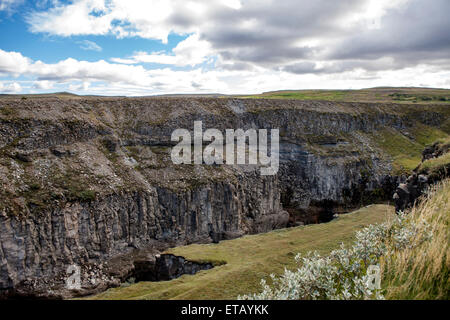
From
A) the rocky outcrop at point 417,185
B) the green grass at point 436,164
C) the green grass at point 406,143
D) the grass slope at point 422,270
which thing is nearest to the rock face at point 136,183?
the green grass at point 406,143

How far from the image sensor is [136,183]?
5356 cm

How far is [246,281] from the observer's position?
1194 inches

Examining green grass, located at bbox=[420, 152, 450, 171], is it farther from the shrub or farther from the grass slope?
the grass slope

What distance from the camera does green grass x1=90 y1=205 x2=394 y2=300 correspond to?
30062mm

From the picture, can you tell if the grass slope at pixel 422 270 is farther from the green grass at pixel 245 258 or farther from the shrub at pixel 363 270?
the green grass at pixel 245 258

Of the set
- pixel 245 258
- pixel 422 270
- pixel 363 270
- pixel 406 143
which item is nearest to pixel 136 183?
Result: pixel 245 258

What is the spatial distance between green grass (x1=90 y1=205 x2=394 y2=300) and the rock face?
8243 mm

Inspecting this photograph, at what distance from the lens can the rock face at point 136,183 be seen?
4147cm

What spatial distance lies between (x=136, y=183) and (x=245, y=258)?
22987 millimetres

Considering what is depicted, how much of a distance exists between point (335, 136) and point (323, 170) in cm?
1367

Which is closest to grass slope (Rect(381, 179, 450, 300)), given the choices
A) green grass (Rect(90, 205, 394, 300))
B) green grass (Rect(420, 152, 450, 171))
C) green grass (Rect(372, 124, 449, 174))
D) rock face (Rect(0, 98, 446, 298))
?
green grass (Rect(90, 205, 394, 300))

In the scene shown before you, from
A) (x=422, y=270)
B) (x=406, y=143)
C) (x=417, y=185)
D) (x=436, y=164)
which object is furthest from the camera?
(x=406, y=143)

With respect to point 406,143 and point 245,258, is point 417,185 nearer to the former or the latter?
point 245,258
